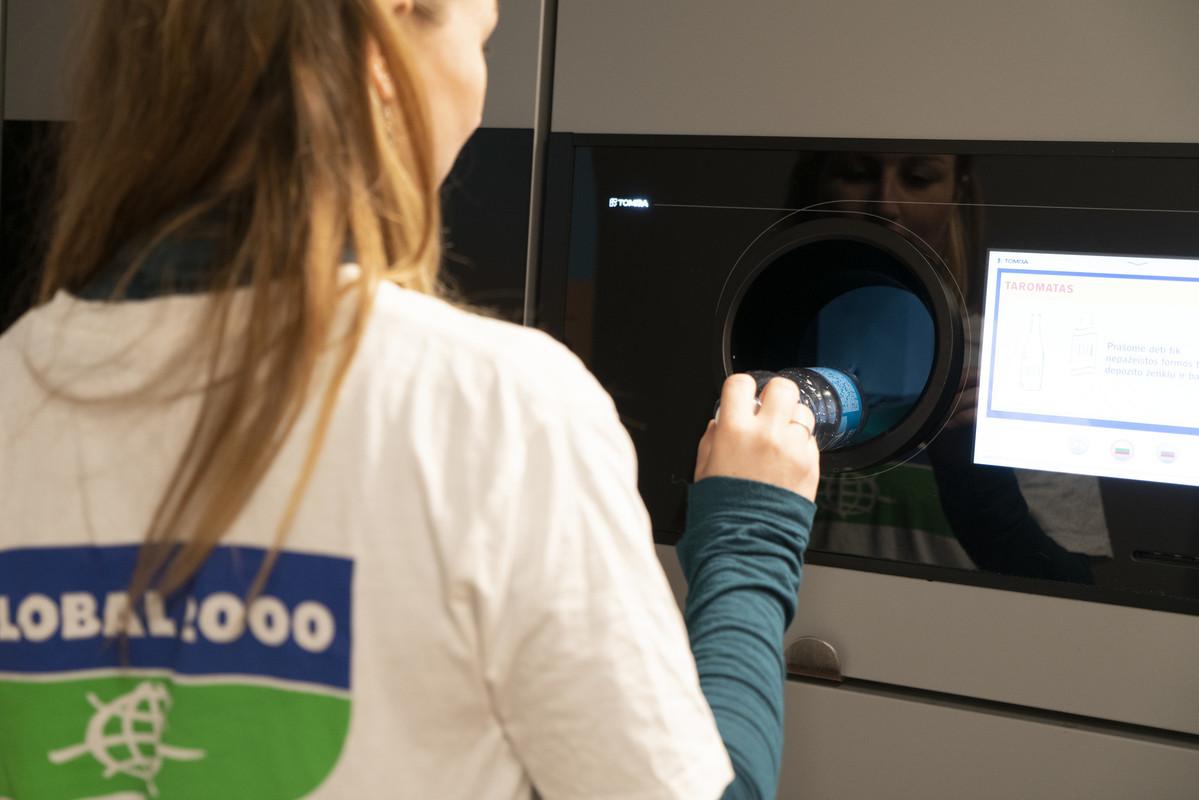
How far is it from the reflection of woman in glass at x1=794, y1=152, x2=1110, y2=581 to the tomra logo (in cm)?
81

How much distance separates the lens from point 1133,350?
3.68 ft

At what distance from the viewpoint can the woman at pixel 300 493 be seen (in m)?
0.50

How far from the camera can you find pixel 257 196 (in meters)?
0.51

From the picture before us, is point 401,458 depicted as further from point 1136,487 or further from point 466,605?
point 1136,487

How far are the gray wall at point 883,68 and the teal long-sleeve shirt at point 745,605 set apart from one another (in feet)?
1.88

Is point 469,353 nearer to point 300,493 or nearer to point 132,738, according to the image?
point 300,493

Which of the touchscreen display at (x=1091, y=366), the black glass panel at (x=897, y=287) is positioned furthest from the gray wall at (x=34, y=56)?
Answer: the touchscreen display at (x=1091, y=366)

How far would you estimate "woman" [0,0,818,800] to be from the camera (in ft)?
1.65

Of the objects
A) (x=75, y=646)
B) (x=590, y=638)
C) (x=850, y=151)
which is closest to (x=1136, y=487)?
(x=850, y=151)

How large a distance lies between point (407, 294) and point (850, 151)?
78 cm

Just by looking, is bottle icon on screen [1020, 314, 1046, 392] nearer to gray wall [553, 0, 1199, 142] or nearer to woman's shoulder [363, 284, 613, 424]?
gray wall [553, 0, 1199, 142]

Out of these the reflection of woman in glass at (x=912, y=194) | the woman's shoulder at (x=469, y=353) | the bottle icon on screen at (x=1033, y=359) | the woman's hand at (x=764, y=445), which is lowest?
the woman's hand at (x=764, y=445)

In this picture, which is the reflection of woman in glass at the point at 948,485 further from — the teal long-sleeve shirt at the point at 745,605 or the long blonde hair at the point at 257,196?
the long blonde hair at the point at 257,196

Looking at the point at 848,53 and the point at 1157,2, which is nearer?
the point at 1157,2
